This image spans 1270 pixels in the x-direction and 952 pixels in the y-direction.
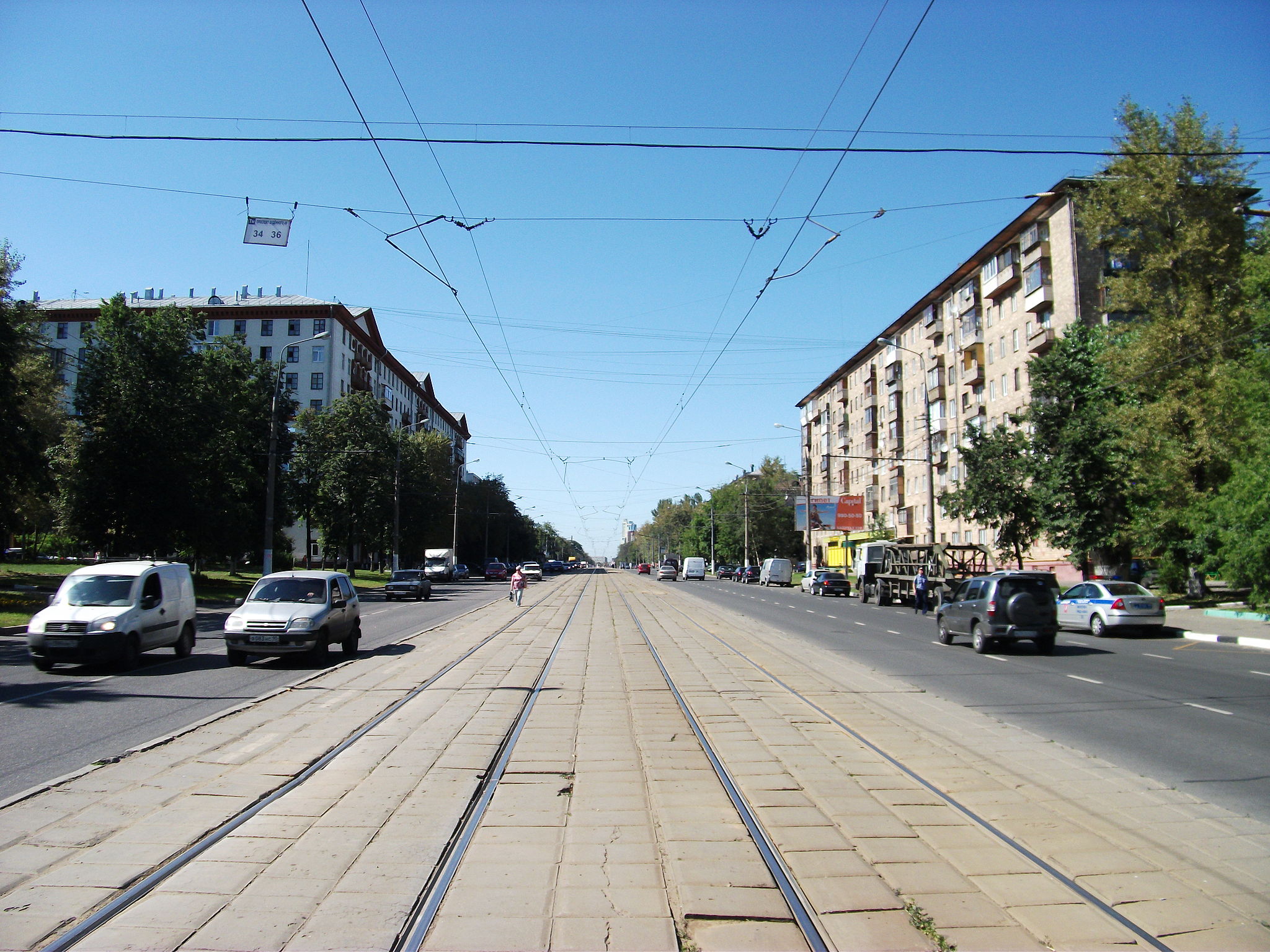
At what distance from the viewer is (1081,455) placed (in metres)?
34.3

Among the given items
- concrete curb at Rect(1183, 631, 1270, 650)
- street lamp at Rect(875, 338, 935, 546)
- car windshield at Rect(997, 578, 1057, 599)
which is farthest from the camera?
street lamp at Rect(875, 338, 935, 546)

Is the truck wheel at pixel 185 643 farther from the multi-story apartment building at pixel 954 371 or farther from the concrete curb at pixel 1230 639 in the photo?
the multi-story apartment building at pixel 954 371

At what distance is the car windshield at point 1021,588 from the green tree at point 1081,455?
1834 cm

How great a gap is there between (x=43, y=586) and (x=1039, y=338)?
48.5 m

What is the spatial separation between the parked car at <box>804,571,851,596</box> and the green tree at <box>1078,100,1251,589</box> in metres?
19.3

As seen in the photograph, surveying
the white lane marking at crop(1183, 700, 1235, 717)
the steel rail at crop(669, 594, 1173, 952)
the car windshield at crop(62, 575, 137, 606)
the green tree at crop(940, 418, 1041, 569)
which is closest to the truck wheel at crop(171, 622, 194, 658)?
the car windshield at crop(62, 575, 137, 606)

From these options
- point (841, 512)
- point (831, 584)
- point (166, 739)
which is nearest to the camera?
point (166, 739)

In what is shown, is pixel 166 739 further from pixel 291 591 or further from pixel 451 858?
pixel 291 591

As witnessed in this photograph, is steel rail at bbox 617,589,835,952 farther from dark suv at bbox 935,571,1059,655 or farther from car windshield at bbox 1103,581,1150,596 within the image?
car windshield at bbox 1103,581,1150,596

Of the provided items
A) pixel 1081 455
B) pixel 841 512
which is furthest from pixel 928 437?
pixel 841 512

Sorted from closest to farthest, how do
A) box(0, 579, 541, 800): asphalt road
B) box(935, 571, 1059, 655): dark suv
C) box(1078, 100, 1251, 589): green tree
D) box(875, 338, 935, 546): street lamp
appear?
1. box(0, 579, 541, 800): asphalt road
2. box(935, 571, 1059, 655): dark suv
3. box(1078, 100, 1251, 589): green tree
4. box(875, 338, 935, 546): street lamp

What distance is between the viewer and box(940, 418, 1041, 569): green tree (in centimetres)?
3756

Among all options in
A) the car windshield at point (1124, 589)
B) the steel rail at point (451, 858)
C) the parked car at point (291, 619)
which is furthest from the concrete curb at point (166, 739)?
the car windshield at point (1124, 589)

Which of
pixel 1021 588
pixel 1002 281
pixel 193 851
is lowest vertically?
pixel 193 851
